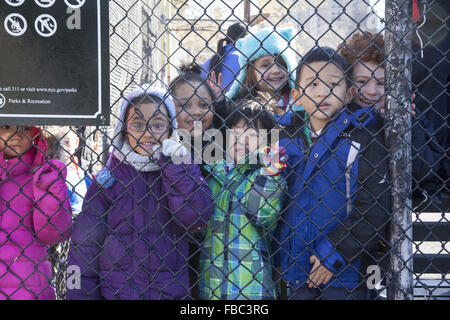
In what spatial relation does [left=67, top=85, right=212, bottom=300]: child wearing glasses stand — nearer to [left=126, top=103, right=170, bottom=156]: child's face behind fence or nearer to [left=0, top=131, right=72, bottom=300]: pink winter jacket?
[left=126, top=103, right=170, bottom=156]: child's face behind fence

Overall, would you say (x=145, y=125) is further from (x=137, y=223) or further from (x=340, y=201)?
(x=340, y=201)

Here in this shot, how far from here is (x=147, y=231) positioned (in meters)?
2.38

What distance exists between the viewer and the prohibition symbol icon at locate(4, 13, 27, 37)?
2.03 metres

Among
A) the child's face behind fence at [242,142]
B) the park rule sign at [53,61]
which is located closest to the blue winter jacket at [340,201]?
the child's face behind fence at [242,142]

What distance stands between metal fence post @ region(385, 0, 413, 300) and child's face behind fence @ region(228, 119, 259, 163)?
0.67 metres

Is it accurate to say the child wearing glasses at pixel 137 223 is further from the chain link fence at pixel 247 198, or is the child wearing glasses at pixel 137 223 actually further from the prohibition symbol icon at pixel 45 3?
the prohibition symbol icon at pixel 45 3

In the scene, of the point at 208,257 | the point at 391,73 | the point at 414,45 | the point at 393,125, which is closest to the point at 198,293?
the point at 208,257

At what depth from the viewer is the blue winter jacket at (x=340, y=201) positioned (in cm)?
224

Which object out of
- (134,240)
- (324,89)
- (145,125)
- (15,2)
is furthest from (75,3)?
(324,89)

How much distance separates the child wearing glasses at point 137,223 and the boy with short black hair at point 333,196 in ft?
1.70

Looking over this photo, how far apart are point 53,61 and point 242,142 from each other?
101 centimetres

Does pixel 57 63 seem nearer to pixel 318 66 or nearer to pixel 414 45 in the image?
pixel 318 66

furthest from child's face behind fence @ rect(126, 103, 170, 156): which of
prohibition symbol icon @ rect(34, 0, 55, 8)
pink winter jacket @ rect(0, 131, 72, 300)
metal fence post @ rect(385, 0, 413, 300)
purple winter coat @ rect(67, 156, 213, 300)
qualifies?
metal fence post @ rect(385, 0, 413, 300)

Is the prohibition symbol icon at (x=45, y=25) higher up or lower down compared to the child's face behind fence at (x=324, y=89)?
higher up
